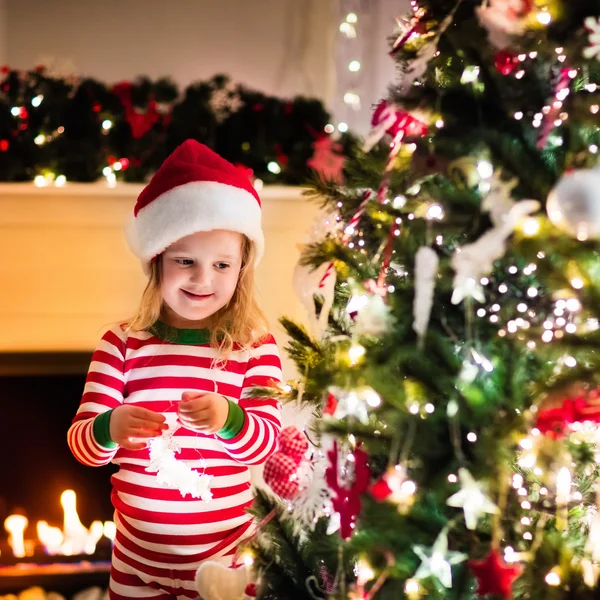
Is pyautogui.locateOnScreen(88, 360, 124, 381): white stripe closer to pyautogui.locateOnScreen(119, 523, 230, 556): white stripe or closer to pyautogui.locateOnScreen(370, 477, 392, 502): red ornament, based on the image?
pyautogui.locateOnScreen(119, 523, 230, 556): white stripe

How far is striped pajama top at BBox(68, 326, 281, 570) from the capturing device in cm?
102

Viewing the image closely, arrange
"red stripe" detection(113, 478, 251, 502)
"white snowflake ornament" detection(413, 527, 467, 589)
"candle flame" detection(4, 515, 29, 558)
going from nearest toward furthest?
"white snowflake ornament" detection(413, 527, 467, 589) → "red stripe" detection(113, 478, 251, 502) → "candle flame" detection(4, 515, 29, 558)

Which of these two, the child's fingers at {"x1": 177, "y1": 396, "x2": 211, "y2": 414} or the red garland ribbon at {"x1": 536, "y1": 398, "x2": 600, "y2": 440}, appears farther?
the child's fingers at {"x1": 177, "y1": 396, "x2": 211, "y2": 414}

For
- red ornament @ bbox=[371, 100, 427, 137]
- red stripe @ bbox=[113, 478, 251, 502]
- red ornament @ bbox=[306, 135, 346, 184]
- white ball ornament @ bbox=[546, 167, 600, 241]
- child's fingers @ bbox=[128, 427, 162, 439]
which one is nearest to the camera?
white ball ornament @ bbox=[546, 167, 600, 241]

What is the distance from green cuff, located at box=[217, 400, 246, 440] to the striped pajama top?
2 centimetres

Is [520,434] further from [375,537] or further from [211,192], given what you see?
[211,192]

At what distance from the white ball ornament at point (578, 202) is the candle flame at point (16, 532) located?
1.51 m

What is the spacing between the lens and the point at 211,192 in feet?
3.38

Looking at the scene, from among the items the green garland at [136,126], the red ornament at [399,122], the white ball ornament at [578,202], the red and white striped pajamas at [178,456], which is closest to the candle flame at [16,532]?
the red and white striped pajamas at [178,456]

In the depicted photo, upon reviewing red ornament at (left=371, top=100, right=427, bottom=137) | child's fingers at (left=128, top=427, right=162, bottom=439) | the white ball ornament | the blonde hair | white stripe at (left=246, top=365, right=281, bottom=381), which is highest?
red ornament at (left=371, top=100, right=427, bottom=137)

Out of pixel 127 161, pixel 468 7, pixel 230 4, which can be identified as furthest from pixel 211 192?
pixel 230 4

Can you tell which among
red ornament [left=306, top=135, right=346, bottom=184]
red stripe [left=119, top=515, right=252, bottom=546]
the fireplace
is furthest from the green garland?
red stripe [left=119, top=515, right=252, bottom=546]

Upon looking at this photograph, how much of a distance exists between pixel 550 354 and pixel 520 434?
90 millimetres

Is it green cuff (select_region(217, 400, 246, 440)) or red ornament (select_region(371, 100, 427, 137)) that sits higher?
red ornament (select_region(371, 100, 427, 137))
